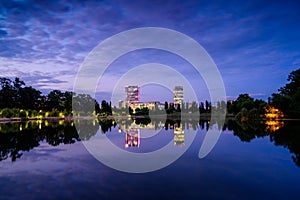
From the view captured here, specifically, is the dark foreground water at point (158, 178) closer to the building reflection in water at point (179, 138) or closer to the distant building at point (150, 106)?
the building reflection in water at point (179, 138)

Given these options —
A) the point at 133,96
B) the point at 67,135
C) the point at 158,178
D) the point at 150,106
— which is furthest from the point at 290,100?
the point at 133,96

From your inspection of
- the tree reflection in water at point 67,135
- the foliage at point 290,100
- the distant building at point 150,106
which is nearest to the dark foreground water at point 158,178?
the tree reflection in water at point 67,135

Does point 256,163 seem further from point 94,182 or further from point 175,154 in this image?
point 94,182

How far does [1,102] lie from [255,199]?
2185 inches

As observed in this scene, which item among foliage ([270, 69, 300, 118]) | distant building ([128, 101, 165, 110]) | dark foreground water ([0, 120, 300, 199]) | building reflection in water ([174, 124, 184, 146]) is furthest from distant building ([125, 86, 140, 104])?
dark foreground water ([0, 120, 300, 199])

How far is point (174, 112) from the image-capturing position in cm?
8888

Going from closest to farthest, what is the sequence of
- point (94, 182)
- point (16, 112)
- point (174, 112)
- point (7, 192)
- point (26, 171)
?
point (7, 192)
point (94, 182)
point (26, 171)
point (16, 112)
point (174, 112)

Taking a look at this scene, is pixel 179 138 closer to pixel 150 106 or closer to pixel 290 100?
pixel 290 100

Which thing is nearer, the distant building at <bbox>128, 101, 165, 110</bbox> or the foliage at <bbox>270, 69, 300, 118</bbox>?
the foliage at <bbox>270, 69, 300, 118</bbox>

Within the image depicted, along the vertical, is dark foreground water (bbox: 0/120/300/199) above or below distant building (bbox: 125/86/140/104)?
below

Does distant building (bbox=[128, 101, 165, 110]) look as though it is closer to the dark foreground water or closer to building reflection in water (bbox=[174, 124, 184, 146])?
building reflection in water (bbox=[174, 124, 184, 146])

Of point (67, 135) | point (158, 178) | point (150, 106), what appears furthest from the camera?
point (150, 106)

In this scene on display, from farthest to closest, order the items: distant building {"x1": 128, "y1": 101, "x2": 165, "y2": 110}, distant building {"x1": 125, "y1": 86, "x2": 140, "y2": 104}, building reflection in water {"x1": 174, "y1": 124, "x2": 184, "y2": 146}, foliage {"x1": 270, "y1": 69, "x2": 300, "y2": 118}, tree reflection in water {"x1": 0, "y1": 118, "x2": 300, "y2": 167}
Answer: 1. distant building {"x1": 125, "y1": 86, "x2": 140, "y2": 104}
2. distant building {"x1": 128, "y1": 101, "x2": 165, "y2": 110}
3. foliage {"x1": 270, "y1": 69, "x2": 300, "y2": 118}
4. building reflection in water {"x1": 174, "y1": 124, "x2": 184, "y2": 146}
5. tree reflection in water {"x1": 0, "y1": 118, "x2": 300, "y2": 167}

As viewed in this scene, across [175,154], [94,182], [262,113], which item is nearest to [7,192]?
[94,182]
